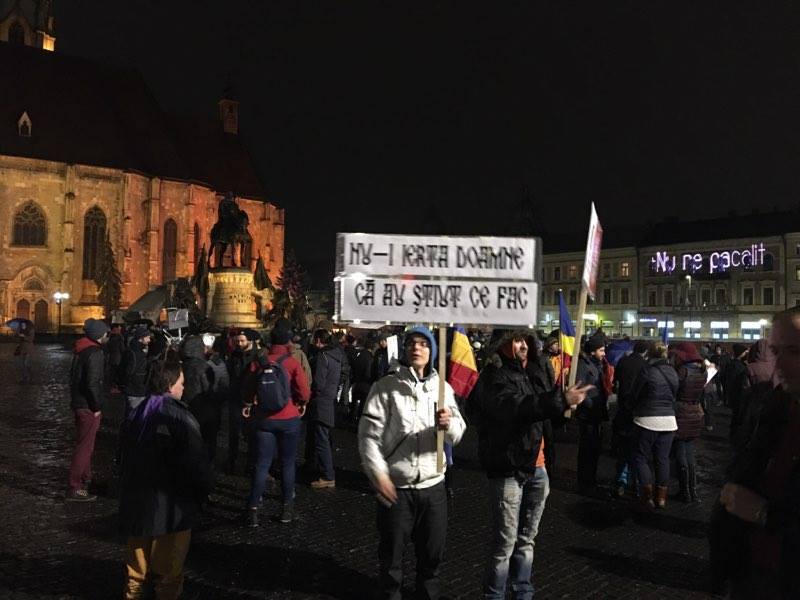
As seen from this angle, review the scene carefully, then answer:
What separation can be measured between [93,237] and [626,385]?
Answer: 46.7m

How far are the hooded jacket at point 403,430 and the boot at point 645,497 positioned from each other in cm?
396

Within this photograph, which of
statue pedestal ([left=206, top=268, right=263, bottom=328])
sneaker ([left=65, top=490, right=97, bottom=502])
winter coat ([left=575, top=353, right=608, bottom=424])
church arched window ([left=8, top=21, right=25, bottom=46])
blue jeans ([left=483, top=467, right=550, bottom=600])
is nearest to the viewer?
blue jeans ([left=483, top=467, right=550, bottom=600])

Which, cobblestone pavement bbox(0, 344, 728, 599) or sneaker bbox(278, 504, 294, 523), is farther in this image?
sneaker bbox(278, 504, 294, 523)

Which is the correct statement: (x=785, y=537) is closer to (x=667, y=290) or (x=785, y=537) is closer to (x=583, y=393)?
(x=583, y=393)

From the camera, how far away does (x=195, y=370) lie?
7852 mm

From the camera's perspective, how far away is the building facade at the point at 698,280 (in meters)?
54.4

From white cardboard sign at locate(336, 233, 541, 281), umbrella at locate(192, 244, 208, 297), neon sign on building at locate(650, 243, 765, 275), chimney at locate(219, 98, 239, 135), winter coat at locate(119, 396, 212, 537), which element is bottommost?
winter coat at locate(119, 396, 212, 537)

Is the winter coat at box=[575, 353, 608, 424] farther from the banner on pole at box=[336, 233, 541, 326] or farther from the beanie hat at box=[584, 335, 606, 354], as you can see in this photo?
the banner on pole at box=[336, 233, 541, 326]

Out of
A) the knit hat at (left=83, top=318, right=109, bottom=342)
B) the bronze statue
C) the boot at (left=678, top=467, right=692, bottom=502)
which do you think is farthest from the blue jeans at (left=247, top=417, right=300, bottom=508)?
the bronze statue

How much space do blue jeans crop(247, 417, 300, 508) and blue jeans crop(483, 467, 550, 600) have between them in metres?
2.62

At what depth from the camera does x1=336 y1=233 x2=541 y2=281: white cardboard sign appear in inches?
172

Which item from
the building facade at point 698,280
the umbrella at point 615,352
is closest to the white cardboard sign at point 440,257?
the umbrella at point 615,352

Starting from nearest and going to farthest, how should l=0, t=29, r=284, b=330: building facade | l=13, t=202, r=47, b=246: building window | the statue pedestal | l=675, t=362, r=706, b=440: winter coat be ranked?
l=675, t=362, r=706, b=440: winter coat < the statue pedestal < l=0, t=29, r=284, b=330: building facade < l=13, t=202, r=47, b=246: building window

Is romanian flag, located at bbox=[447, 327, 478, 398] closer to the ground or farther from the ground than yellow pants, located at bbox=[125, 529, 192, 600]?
farther from the ground
